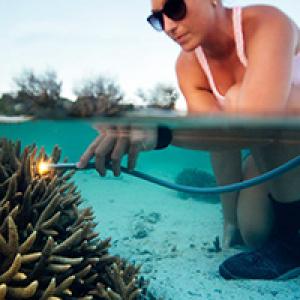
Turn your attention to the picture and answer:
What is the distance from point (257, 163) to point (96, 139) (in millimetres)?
2654

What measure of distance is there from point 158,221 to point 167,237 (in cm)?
84

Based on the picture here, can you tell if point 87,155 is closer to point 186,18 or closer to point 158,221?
point 186,18

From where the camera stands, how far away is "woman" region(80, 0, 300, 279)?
2.86 metres

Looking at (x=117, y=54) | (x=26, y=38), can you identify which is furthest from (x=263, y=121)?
(x=26, y=38)

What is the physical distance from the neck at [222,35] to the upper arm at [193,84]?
0.36m

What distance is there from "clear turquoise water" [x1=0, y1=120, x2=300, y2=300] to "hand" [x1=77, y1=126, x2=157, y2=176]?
8.1 inches

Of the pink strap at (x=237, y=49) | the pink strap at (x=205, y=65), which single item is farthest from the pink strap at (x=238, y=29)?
the pink strap at (x=205, y=65)

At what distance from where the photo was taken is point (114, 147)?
321cm

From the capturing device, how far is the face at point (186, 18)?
9.46ft

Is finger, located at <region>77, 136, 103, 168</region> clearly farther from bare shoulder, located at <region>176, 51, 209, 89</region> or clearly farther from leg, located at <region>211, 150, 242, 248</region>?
leg, located at <region>211, 150, 242, 248</region>

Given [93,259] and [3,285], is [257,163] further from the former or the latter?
[3,285]

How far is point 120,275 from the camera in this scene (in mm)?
3549

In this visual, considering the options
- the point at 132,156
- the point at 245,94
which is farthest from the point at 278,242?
the point at 132,156

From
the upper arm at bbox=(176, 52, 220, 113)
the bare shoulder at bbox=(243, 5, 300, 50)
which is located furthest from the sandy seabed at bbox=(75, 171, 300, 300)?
the bare shoulder at bbox=(243, 5, 300, 50)
